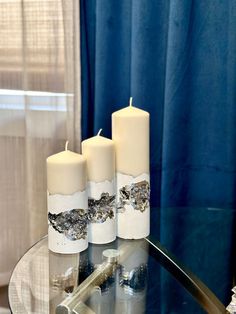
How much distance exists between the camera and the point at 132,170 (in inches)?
45.1

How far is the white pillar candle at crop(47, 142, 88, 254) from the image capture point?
1071 mm

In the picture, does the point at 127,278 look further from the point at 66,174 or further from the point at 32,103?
the point at 32,103

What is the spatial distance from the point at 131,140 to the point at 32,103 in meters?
0.45

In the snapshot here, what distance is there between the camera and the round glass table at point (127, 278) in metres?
1.02

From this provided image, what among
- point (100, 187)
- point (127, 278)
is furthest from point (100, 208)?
point (127, 278)

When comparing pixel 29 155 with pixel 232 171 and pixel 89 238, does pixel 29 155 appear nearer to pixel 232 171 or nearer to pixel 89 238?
pixel 89 238

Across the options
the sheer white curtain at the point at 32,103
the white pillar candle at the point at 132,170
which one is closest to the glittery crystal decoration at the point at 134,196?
the white pillar candle at the point at 132,170

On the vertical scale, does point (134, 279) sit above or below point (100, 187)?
below

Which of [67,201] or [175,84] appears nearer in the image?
[67,201]

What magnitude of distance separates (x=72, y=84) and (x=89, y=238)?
490 mm

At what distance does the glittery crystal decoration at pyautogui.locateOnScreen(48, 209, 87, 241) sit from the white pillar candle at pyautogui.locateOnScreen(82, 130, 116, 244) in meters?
0.04

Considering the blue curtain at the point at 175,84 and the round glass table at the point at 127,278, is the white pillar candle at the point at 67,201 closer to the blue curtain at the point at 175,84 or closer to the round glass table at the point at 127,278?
the round glass table at the point at 127,278

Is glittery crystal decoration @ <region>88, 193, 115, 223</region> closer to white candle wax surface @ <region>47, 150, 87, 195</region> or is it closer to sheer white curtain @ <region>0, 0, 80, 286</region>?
white candle wax surface @ <region>47, 150, 87, 195</region>

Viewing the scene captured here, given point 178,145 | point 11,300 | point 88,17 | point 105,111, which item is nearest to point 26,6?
point 88,17
